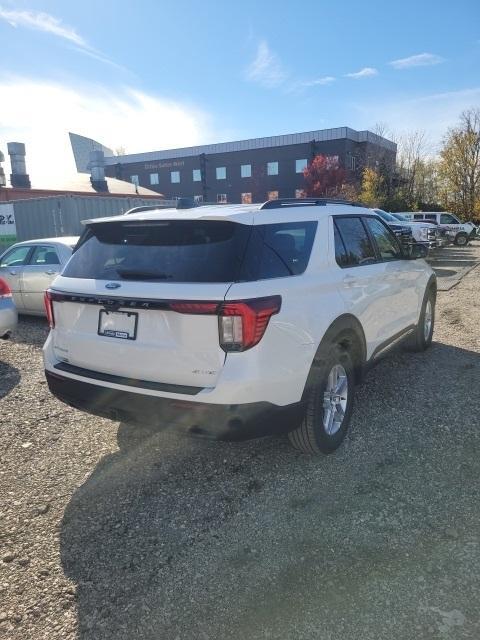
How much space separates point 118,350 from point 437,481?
2.25m

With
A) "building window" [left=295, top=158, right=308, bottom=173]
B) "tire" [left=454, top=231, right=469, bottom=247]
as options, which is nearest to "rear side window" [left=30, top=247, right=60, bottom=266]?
"tire" [left=454, top=231, right=469, bottom=247]

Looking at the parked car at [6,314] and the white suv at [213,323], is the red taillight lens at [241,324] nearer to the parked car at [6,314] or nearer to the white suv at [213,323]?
the white suv at [213,323]

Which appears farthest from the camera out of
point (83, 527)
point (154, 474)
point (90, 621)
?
point (154, 474)

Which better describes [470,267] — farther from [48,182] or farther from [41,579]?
[48,182]

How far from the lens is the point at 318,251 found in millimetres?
3408

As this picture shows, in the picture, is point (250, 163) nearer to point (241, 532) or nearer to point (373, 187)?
point (373, 187)

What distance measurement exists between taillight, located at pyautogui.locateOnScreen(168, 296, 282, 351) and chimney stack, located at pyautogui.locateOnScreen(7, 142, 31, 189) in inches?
1108

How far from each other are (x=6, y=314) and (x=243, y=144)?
168 ft

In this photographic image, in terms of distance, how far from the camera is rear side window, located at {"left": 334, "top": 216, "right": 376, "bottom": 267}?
385cm

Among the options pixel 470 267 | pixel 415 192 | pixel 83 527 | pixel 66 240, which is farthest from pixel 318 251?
pixel 415 192

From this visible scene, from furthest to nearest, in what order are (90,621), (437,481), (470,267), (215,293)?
(470,267)
(437,481)
(215,293)
(90,621)

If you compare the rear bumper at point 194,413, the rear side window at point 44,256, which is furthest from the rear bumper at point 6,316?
the rear bumper at point 194,413

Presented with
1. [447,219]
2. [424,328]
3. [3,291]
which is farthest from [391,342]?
[447,219]

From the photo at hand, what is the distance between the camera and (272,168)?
170 ft
